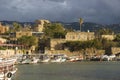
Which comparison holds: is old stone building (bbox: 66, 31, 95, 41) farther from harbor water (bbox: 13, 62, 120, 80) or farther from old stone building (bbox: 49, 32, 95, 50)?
harbor water (bbox: 13, 62, 120, 80)

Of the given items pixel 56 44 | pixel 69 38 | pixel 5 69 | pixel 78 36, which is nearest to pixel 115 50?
pixel 78 36

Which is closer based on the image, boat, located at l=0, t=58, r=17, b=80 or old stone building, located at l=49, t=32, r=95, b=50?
boat, located at l=0, t=58, r=17, b=80

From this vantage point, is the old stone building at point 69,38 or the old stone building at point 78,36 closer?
the old stone building at point 69,38

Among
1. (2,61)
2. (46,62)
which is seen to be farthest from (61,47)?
(2,61)

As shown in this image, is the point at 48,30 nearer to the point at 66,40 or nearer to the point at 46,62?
the point at 66,40

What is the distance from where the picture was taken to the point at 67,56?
14225cm

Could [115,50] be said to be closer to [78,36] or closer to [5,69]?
[78,36]

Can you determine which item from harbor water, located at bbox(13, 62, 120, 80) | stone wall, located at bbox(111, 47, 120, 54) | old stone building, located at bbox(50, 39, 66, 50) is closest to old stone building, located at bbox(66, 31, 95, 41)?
old stone building, located at bbox(50, 39, 66, 50)

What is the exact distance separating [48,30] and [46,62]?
53.0 m

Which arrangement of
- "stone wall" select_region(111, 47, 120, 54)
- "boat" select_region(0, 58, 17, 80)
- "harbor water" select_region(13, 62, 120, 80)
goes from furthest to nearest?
1. "stone wall" select_region(111, 47, 120, 54)
2. "harbor water" select_region(13, 62, 120, 80)
3. "boat" select_region(0, 58, 17, 80)

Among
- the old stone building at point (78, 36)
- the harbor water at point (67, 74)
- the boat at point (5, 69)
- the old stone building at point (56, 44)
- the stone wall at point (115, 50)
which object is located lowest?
the harbor water at point (67, 74)

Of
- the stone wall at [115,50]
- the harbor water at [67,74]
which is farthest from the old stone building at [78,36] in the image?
the harbor water at [67,74]

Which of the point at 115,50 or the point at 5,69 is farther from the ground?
the point at 115,50

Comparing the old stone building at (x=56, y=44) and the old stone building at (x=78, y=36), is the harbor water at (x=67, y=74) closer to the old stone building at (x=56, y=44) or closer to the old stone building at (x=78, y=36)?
the old stone building at (x=56, y=44)
